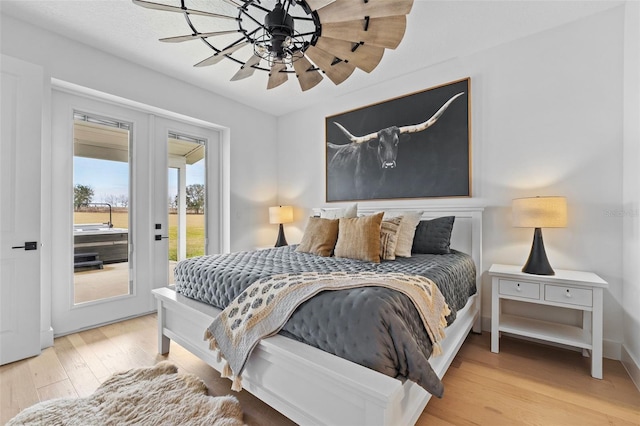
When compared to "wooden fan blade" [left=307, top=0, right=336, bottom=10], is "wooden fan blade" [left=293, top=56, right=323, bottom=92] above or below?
above

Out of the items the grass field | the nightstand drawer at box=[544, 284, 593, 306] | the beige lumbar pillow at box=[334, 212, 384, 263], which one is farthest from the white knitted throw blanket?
the grass field

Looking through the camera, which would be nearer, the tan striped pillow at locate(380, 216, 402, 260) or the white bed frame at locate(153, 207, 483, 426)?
the white bed frame at locate(153, 207, 483, 426)

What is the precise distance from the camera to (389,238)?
2400mm

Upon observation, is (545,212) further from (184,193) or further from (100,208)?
(100,208)

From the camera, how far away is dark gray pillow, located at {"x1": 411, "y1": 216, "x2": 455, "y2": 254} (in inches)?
100.0

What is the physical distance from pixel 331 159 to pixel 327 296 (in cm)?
278

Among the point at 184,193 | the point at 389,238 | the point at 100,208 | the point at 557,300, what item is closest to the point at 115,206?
the point at 100,208

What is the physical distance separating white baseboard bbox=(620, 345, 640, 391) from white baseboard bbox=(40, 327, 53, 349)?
4.28m

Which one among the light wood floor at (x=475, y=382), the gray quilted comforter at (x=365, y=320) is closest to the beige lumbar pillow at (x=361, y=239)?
the gray quilted comforter at (x=365, y=320)

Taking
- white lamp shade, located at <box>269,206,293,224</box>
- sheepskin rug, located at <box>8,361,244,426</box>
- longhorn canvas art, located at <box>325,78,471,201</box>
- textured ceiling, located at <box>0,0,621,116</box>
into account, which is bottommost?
sheepskin rug, located at <box>8,361,244,426</box>

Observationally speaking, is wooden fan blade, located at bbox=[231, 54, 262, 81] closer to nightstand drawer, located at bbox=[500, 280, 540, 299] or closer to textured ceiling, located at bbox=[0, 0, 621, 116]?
textured ceiling, located at bbox=[0, 0, 621, 116]

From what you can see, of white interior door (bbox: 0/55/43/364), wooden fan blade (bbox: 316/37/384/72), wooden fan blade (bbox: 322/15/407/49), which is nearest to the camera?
wooden fan blade (bbox: 322/15/407/49)

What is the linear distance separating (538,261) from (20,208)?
3.98 metres

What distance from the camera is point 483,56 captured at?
9.05 feet
